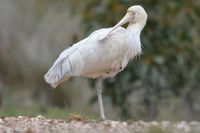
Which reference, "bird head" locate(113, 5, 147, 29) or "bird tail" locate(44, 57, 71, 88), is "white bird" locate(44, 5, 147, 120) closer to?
"bird tail" locate(44, 57, 71, 88)

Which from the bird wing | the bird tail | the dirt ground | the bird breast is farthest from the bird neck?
the dirt ground

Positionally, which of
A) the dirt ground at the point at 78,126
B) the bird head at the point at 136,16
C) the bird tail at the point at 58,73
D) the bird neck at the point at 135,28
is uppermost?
the bird head at the point at 136,16

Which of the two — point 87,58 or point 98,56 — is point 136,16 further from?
point 87,58

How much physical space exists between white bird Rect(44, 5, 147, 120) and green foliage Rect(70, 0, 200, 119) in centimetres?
563

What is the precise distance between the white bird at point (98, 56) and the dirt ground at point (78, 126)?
49.2 inches

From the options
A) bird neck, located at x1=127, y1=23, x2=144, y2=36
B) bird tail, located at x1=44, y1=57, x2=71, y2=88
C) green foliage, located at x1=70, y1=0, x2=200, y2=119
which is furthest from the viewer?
green foliage, located at x1=70, y1=0, x2=200, y2=119

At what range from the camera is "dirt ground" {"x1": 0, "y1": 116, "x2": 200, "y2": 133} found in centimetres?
946

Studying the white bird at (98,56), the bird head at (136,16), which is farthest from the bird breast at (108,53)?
the bird head at (136,16)

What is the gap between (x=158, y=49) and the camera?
59.9 feet

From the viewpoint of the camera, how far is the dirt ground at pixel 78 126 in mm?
9461

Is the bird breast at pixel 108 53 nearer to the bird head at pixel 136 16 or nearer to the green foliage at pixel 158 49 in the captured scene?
the bird head at pixel 136 16

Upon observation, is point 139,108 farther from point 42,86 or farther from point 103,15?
point 42,86

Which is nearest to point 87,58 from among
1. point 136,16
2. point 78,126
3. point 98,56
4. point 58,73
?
point 98,56

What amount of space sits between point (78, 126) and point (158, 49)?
835 cm
